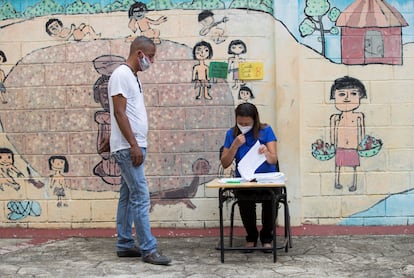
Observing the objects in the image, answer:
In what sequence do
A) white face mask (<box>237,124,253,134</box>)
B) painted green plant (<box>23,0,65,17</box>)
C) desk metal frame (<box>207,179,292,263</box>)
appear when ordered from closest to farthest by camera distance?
desk metal frame (<box>207,179,292,263</box>), white face mask (<box>237,124,253,134</box>), painted green plant (<box>23,0,65,17</box>)

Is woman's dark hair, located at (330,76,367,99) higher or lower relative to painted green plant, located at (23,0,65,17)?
lower

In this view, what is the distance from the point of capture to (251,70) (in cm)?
686

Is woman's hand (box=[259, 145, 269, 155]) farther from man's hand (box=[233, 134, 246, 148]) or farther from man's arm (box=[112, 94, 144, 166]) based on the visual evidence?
man's arm (box=[112, 94, 144, 166])

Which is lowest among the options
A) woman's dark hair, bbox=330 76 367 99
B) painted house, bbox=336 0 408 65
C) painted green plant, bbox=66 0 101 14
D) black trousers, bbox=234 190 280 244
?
black trousers, bbox=234 190 280 244

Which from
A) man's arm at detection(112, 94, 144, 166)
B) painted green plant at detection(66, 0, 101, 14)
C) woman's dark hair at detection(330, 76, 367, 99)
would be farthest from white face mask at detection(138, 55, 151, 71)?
woman's dark hair at detection(330, 76, 367, 99)

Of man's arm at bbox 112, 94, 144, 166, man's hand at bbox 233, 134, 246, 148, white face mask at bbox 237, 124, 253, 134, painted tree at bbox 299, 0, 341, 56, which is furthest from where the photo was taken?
painted tree at bbox 299, 0, 341, 56

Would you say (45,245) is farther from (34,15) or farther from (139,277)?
(34,15)

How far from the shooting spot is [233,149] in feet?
19.4

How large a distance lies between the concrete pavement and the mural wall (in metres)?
0.47

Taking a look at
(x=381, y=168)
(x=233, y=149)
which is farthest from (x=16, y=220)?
(x=381, y=168)

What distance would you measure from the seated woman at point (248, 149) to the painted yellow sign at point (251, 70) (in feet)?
2.92

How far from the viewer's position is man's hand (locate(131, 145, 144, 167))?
Answer: 5445 mm

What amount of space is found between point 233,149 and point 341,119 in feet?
5.15

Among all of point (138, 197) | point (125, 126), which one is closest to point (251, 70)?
point (125, 126)
